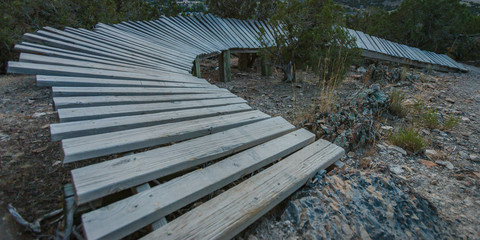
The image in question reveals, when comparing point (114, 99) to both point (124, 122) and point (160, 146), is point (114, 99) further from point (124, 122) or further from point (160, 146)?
point (160, 146)

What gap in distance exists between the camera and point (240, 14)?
8.66 meters

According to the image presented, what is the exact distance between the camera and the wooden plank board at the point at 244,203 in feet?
3.74

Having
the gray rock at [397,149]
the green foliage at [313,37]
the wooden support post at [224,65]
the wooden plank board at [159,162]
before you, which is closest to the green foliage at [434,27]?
the green foliage at [313,37]

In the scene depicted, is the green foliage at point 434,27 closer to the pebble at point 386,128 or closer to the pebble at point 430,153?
the pebble at point 386,128

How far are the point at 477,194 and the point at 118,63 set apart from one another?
4.01 meters

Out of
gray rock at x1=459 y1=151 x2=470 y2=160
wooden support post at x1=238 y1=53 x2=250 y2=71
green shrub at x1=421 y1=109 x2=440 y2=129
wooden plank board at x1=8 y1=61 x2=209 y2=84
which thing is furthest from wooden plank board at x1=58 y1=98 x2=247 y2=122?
wooden support post at x1=238 y1=53 x2=250 y2=71

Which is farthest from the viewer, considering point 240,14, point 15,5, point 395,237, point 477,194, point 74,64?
point 240,14

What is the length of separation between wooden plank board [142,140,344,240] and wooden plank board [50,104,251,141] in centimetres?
88

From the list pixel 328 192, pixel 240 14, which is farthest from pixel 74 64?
pixel 240 14

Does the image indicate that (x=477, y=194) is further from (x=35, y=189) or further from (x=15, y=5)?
(x=15, y=5)

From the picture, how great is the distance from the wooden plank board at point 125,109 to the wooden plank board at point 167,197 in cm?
91

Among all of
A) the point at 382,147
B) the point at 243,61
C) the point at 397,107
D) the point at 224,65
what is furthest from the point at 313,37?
the point at 382,147

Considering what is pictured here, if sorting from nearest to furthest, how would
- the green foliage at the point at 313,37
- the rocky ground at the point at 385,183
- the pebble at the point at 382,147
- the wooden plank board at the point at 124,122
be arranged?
the rocky ground at the point at 385,183, the wooden plank board at the point at 124,122, the pebble at the point at 382,147, the green foliage at the point at 313,37

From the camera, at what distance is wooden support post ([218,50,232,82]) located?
6.35 meters
